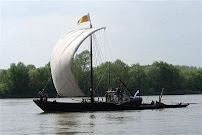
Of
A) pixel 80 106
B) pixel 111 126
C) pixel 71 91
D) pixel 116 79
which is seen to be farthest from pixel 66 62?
pixel 116 79

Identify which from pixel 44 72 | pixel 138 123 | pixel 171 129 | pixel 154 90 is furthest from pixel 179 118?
pixel 154 90

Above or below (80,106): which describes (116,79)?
above

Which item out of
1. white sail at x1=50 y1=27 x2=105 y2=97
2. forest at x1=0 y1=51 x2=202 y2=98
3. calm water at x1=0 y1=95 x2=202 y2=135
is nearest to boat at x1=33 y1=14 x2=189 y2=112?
white sail at x1=50 y1=27 x2=105 y2=97

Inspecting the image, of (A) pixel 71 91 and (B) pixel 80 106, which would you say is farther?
(A) pixel 71 91

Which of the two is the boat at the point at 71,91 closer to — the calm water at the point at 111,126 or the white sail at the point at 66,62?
the white sail at the point at 66,62

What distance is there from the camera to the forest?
111375 millimetres

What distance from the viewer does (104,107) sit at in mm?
51562

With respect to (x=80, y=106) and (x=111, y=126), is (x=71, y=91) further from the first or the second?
(x=111, y=126)

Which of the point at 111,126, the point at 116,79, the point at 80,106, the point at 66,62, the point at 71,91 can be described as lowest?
the point at 111,126

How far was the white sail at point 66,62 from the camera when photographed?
52.2 metres

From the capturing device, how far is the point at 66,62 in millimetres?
52625

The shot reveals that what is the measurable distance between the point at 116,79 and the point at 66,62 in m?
54.1

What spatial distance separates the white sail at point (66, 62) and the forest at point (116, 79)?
148 ft

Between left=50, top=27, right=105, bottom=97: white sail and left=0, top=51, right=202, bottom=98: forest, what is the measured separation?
4510 centimetres
